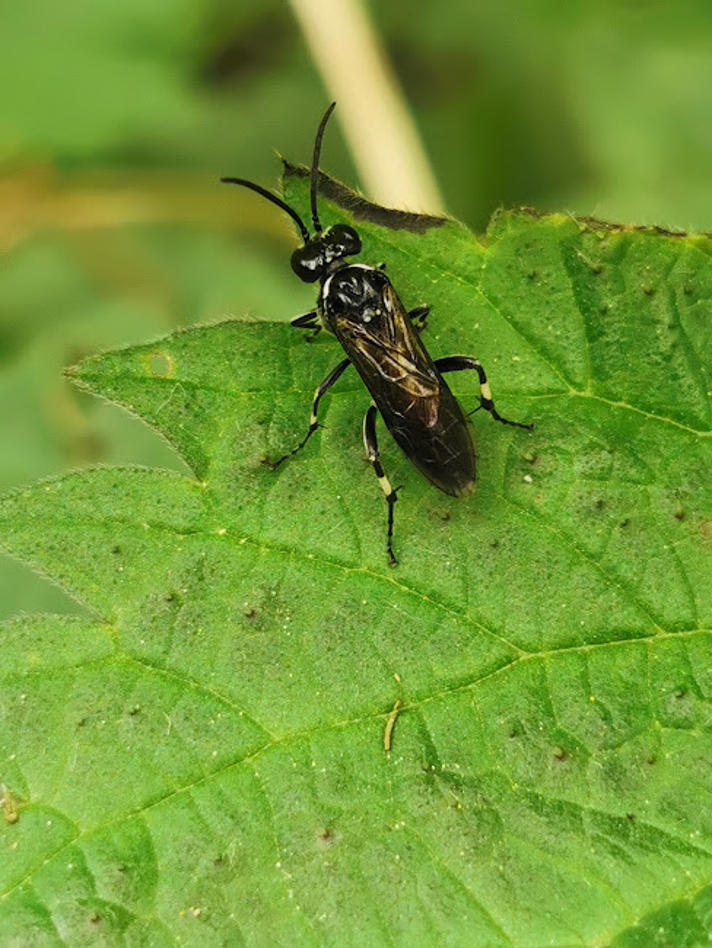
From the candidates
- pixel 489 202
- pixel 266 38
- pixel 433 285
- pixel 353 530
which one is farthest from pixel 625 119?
pixel 353 530

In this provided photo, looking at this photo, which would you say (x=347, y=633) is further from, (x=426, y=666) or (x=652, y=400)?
(x=652, y=400)

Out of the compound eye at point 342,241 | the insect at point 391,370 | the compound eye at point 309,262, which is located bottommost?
the insect at point 391,370

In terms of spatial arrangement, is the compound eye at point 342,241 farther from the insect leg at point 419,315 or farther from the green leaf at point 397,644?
the insect leg at point 419,315

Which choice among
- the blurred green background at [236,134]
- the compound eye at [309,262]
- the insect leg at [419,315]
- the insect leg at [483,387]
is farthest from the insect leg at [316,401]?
the blurred green background at [236,134]

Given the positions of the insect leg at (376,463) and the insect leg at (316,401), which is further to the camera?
the insect leg at (316,401)

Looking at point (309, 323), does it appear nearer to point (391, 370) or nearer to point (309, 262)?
point (391, 370)

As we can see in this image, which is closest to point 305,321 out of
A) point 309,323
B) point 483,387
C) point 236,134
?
point 309,323

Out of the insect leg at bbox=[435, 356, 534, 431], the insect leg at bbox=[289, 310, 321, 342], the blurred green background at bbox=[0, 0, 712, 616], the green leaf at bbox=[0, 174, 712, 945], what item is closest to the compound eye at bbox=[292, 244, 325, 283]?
the insect leg at bbox=[289, 310, 321, 342]
